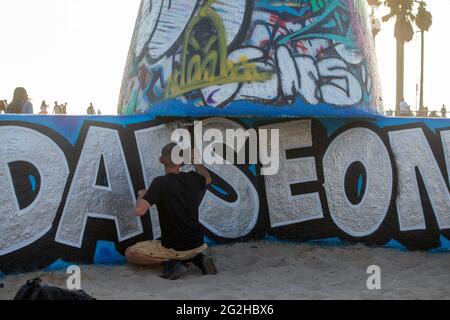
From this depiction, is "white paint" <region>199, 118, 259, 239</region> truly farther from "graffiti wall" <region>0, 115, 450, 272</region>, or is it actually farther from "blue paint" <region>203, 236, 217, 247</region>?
"blue paint" <region>203, 236, 217, 247</region>

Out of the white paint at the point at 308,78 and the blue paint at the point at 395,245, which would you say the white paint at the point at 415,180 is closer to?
the blue paint at the point at 395,245

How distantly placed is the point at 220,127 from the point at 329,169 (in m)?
1.69

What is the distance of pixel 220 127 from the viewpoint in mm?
7285

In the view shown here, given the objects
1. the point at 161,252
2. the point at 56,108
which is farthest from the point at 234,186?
the point at 56,108

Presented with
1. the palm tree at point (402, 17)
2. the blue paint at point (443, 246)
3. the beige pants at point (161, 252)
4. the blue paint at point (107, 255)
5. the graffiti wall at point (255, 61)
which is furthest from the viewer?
the palm tree at point (402, 17)

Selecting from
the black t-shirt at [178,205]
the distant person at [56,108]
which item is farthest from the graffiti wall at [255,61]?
the distant person at [56,108]

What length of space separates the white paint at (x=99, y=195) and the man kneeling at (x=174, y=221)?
2.26 feet

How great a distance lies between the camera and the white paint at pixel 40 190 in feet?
20.1

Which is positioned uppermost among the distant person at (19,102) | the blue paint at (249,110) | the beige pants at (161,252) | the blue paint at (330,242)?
the distant person at (19,102)

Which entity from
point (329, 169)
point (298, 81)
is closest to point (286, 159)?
point (329, 169)

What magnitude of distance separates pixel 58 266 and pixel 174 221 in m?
A: 1.59

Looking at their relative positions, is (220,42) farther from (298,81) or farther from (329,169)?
(329,169)
